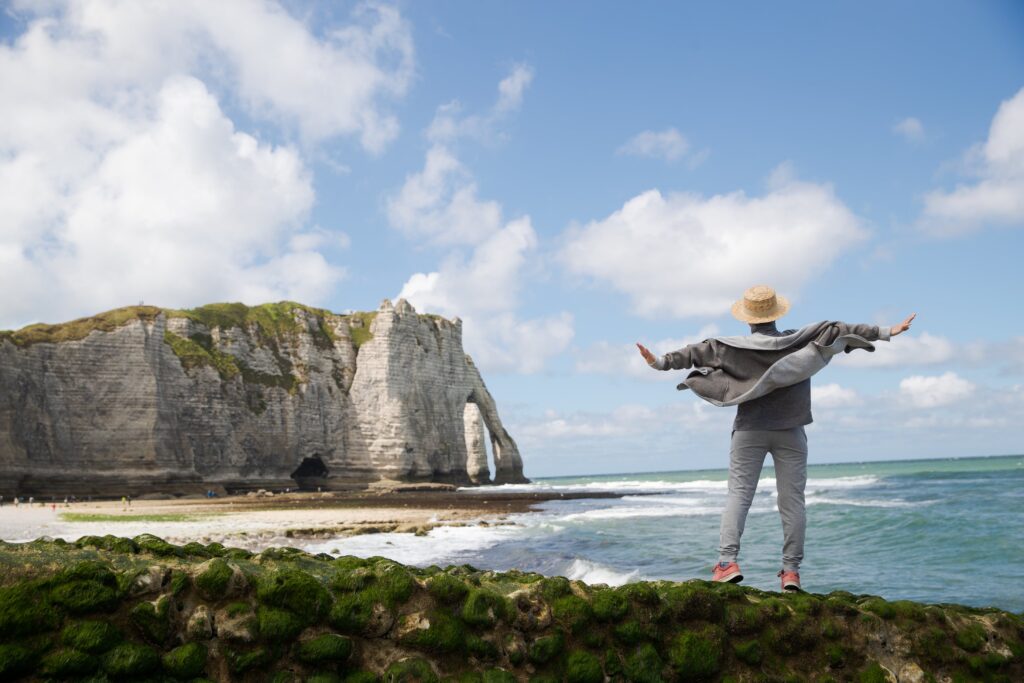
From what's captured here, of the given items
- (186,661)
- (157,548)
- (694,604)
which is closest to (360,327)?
(157,548)

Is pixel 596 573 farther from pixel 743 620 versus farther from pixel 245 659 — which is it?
pixel 245 659

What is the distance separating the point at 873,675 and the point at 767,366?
2021 millimetres

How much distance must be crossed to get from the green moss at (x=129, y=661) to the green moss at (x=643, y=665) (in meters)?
2.11

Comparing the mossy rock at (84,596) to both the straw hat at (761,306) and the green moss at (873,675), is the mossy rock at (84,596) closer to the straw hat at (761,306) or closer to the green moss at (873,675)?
the green moss at (873,675)

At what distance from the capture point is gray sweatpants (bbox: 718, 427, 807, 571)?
5121mm

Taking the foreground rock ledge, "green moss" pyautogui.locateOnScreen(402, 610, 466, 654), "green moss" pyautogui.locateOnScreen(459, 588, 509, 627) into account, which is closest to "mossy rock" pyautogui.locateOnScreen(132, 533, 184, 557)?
the foreground rock ledge

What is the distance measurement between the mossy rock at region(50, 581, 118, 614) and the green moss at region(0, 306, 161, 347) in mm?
50043

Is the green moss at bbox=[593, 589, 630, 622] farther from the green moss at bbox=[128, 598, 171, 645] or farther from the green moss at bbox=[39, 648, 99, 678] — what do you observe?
the green moss at bbox=[39, 648, 99, 678]

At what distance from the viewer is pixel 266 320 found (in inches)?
2394

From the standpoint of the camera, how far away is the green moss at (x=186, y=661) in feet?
9.69

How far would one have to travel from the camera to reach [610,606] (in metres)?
3.74

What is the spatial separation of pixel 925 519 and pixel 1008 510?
19.6 feet

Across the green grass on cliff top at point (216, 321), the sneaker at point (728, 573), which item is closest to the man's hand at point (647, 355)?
the sneaker at point (728, 573)

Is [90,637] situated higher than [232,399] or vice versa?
[232,399]
